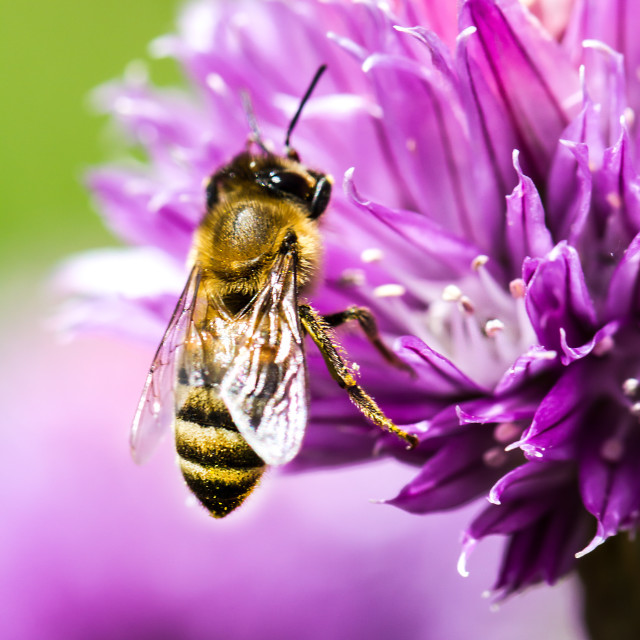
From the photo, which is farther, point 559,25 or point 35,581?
point 35,581

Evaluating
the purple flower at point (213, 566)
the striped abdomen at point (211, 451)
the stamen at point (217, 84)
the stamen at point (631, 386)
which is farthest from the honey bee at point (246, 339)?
the purple flower at point (213, 566)

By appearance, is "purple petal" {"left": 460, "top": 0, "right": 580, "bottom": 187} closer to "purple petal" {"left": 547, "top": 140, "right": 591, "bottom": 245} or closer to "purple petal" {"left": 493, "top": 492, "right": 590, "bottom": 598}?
"purple petal" {"left": 547, "top": 140, "right": 591, "bottom": 245}

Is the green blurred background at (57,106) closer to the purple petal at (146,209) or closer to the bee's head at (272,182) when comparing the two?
the purple petal at (146,209)

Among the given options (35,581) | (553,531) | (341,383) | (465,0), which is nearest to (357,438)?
(341,383)

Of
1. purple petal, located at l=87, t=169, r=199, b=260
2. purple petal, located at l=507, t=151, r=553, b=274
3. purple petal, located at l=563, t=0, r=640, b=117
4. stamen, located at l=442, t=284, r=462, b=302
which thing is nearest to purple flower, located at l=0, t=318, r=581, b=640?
purple petal, located at l=87, t=169, r=199, b=260

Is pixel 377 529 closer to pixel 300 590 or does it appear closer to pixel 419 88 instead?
pixel 300 590

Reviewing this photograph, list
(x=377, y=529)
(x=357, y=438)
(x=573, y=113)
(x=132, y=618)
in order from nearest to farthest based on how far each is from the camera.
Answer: (x=573, y=113) < (x=357, y=438) < (x=132, y=618) < (x=377, y=529)

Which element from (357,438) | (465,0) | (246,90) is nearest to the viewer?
(465,0)
